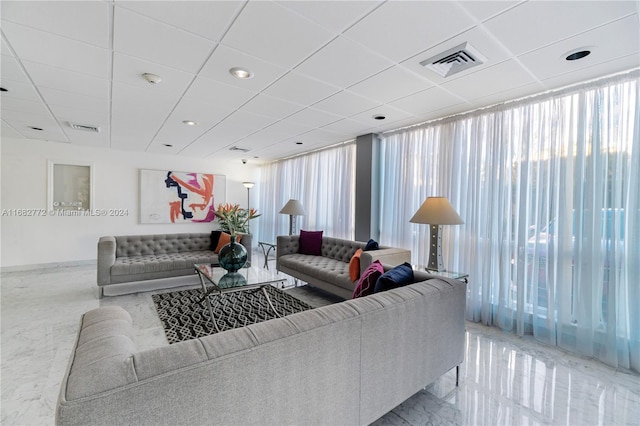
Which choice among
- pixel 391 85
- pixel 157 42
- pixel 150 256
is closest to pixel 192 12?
pixel 157 42

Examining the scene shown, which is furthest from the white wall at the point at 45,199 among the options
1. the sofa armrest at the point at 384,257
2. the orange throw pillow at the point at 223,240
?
the sofa armrest at the point at 384,257

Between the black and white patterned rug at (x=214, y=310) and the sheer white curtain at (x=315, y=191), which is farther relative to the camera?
the sheer white curtain at (x=315, y=191)

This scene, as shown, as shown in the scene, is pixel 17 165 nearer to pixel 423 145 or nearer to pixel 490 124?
pixel 423 145

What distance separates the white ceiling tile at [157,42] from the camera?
189cm

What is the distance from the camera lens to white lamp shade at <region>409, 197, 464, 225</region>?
2986mm

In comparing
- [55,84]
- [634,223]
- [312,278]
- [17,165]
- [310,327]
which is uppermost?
[55,84]

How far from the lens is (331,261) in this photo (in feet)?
15.0

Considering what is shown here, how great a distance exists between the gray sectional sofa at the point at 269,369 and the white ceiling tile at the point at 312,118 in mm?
2636

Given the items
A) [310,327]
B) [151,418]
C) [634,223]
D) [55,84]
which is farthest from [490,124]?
[55,84]

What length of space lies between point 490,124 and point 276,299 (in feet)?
11.7

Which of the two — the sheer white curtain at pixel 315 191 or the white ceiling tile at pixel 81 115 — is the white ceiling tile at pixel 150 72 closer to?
the white ceiling tile at pixel 81 115

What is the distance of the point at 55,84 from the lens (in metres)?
2.84

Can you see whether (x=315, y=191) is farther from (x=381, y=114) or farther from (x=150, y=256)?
(x=150, y=256)

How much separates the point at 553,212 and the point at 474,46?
1.92m
